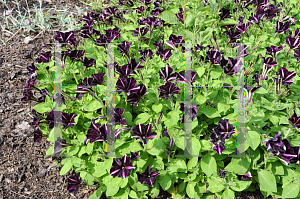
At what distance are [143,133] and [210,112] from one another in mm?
896

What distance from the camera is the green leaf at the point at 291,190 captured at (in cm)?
242

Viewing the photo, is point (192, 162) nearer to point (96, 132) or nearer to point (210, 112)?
point (210, 112)

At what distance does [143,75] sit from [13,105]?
2.49m

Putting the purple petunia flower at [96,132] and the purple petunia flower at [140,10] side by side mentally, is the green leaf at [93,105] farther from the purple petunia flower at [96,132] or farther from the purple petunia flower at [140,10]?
the purple petunia flower at [140,10]

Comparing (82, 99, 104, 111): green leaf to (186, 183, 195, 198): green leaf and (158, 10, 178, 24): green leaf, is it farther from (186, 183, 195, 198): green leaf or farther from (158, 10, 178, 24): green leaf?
(158, 10, 178, 24): green leaf

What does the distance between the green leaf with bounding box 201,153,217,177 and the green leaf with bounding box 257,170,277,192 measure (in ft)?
1.60

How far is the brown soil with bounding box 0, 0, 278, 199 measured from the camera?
2.99 m

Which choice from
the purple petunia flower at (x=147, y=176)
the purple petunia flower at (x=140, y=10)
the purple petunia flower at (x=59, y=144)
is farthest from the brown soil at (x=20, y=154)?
the purple petunia flower at (x=140, y=10)

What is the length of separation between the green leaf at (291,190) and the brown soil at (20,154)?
0.47m

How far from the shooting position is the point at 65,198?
2.93 m

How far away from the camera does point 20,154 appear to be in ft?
11.1

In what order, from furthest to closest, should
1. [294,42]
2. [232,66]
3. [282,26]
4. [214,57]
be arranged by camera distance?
[282,26] < [294,42] < [214,57] < [232,66]

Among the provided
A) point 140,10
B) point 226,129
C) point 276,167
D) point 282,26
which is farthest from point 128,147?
point 282,26

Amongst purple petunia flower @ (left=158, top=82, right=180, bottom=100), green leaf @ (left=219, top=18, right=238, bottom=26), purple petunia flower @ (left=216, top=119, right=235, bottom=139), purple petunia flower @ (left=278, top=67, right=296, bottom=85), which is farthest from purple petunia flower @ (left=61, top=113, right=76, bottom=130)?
green leaf @ (left=219, top=18, right=238, bottom=26)
